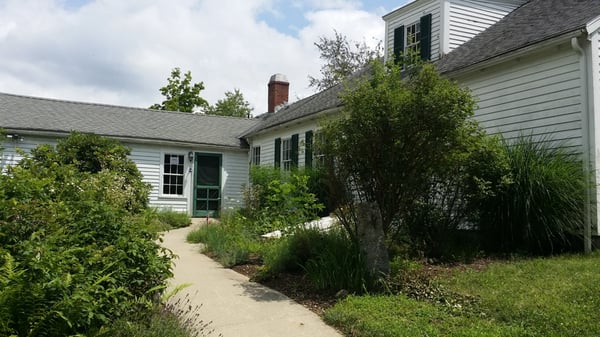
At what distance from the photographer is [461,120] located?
20.8ft

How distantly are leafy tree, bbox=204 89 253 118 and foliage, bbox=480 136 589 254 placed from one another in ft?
127

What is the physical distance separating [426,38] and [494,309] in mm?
9965

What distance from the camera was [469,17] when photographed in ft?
43.1

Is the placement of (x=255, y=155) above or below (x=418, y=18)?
below

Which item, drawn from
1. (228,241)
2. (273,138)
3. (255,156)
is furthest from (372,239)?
(255,156)

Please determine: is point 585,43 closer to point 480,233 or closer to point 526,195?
point 526,195

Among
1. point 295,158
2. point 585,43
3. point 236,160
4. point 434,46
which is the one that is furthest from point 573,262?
point 236,160

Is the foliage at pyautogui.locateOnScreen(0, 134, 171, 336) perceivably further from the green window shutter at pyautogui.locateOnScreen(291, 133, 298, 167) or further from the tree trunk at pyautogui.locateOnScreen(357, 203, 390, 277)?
the green window shutter at pyautogui.locateOnScreen(291, 133, 298, 167)

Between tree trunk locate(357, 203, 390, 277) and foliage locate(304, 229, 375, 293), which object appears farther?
tree trunk locate(357, 203, 390, 277)

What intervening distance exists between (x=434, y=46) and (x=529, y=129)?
5.00 m

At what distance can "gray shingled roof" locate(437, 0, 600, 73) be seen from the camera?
28.4 ft

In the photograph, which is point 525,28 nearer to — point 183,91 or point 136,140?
point 136,140

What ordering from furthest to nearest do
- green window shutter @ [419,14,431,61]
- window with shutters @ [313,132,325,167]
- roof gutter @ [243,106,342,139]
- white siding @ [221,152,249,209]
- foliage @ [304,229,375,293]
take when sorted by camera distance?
white siding @ [221,152,249,209], roof gutter @ [243,106,342,139], green window shutter @ [419,14,431,61], window with shutters @ [313,132,325,167], foliage @ [304,229,375,293]

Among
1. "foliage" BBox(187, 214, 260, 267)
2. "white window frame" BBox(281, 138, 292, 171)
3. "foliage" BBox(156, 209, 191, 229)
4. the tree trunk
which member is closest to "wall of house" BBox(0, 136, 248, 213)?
"foliage" BBox(156, 209, 191, 229)
